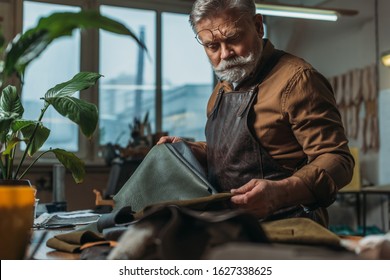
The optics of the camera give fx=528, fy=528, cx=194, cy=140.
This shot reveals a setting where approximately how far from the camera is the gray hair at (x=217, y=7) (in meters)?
1.52

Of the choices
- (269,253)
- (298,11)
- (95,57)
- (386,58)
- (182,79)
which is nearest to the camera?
(269,253)

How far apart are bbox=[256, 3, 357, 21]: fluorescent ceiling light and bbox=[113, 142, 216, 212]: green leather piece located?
303 cm

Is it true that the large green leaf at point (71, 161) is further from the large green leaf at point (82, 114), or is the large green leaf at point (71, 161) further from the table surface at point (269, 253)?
the table surface at point (269, 253)

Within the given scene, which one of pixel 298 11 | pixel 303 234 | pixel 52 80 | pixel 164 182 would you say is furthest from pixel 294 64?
pixel 52 80

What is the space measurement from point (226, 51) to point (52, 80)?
394cm

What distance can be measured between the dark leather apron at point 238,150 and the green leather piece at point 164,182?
0.13 meters

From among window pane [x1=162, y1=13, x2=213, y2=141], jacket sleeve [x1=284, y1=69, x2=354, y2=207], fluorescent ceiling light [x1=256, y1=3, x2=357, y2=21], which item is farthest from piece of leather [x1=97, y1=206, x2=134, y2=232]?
window pane [x1=162, y1=13, x2=213, y2=141]

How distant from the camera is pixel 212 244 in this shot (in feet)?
1.96

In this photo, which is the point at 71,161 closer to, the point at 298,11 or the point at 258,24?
the point at 258,24

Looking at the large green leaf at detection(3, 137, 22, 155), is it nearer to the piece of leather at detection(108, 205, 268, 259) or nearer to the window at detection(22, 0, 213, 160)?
the piece of leather at detection(108, 205, 268, 259)

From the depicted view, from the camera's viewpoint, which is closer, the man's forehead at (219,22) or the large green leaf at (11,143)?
the large green leaf at (11,143)

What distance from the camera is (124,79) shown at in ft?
18.6

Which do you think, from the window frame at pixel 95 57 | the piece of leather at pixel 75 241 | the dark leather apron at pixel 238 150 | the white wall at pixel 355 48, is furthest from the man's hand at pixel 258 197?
the window frame at pixel 95 57
